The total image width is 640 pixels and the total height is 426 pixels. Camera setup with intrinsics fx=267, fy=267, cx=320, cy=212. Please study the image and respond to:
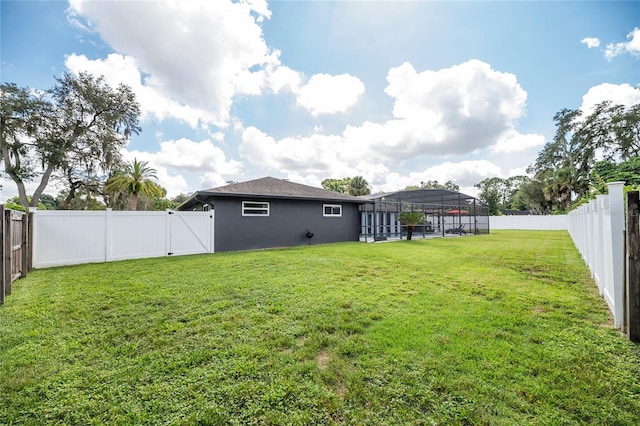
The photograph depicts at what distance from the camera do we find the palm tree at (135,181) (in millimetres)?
15953

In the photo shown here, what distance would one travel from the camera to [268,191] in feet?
38.9

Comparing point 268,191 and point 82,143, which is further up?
point 82,143

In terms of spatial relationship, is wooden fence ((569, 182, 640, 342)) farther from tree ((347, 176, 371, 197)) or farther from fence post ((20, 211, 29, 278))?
tree ((347, 176, 371, 197))

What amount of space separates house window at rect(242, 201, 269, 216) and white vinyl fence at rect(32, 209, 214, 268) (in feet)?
5.39

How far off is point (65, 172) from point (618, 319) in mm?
23727

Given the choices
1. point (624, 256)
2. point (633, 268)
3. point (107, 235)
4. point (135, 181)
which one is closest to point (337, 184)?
point (135, 181)

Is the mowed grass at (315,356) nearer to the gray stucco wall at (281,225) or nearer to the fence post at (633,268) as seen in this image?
the fence post at (633,268)

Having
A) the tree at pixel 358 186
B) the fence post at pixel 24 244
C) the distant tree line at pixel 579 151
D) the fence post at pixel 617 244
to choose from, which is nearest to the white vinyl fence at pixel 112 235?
the fence post at pixel 24 244

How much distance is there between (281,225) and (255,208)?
143cm

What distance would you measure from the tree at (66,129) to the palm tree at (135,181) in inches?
81.7

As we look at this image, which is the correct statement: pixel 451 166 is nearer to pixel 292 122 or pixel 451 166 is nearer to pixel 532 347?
pixel 292 122

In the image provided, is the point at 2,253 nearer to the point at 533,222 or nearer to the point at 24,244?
the point at 24,244

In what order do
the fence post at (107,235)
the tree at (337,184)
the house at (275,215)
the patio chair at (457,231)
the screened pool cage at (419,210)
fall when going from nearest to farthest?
1. the fence post at (107,235)
2. the house at (275,215)
3. the screened pool cage at (419,210)
4. the patio chair at (457,231)
5. the tree at (337,184)

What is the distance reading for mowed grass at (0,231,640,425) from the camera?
1789 millimetres
